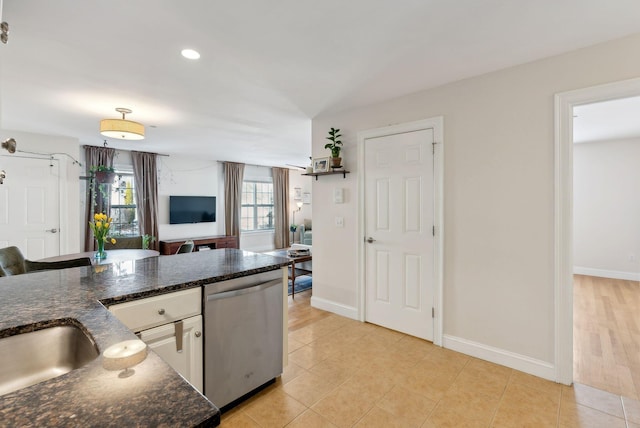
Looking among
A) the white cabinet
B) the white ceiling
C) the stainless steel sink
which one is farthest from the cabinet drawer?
the white ceiling

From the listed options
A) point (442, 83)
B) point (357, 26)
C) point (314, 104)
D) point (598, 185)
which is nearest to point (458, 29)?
point (357, 26)

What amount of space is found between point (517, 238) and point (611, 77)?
4.05 ft

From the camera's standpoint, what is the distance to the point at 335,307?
3602mm

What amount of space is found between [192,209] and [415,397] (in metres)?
5.92

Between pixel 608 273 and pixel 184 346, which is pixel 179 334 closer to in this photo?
pixel 184 346

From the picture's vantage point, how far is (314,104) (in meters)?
3.26

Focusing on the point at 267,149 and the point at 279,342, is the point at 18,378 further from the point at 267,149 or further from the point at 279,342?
the point at 267,149

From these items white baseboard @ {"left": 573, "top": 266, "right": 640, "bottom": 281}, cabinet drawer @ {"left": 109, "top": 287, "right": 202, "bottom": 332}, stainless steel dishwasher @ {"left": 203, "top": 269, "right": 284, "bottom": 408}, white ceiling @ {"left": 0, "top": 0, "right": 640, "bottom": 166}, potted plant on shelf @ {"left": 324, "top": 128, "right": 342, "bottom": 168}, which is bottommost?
white baseboard @ {"left": 573, "top": 266, "right": 640, "bottom": 281}

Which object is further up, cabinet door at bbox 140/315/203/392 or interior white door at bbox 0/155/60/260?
interior white door at bbox 0/155/60/260

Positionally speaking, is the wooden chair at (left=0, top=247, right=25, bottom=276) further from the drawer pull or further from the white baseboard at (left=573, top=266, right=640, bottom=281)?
the white baseboard at (left=573, top=266, right=640, bottom=281)

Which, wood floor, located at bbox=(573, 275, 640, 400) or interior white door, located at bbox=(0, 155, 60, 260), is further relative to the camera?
interior white door, located at bbox=(0, 155, 60, 260)

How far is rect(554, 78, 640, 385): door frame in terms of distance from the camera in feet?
7.13

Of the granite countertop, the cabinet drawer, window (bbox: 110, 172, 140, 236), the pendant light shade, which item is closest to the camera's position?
the granite countertop

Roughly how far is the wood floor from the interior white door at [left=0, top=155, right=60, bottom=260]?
21.6 feet
